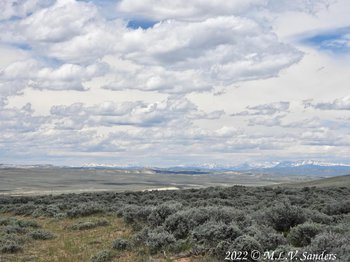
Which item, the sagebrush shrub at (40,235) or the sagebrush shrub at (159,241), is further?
the sagebrush shrub at (40,235)

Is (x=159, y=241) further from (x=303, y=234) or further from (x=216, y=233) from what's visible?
(x=303, y=234)

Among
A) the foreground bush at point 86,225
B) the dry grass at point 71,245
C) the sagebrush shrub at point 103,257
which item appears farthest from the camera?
the foreground bush at point 86,225

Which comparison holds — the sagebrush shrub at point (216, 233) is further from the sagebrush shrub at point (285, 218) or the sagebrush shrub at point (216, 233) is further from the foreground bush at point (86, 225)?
the foreground bush at point (86, 225)

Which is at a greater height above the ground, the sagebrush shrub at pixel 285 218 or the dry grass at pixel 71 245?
the sagebrush shrub at pixel 285 218

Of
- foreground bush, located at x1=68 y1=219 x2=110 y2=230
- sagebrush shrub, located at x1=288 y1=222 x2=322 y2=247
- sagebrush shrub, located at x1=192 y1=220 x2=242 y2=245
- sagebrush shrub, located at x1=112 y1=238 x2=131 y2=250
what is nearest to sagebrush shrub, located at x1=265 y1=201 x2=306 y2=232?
sagebrush shrub, located at x1=288 y1=222 x2=322 y2=247

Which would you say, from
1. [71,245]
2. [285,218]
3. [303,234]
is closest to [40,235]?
[71,245]

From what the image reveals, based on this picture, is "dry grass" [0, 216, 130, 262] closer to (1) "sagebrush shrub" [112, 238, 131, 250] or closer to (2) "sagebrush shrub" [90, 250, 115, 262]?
(2) "sagebrush shrub" [90, 250, 115, 262]

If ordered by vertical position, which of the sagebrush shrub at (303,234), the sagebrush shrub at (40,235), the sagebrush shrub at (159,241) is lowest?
the sagebrush shrub at (40,235)

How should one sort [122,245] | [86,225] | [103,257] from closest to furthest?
1. [103,257]
2. [122,245]
3. [86,225]

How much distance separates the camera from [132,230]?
744 inches

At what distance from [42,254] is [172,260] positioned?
5.22 meters

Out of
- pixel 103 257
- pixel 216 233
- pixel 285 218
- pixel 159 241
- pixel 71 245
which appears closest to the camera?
pixel 216 233

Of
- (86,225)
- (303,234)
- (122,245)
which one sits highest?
(303,234)

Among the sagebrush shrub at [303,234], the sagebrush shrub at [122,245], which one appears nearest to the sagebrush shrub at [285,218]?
the sagebrush shrub at [303,234]
